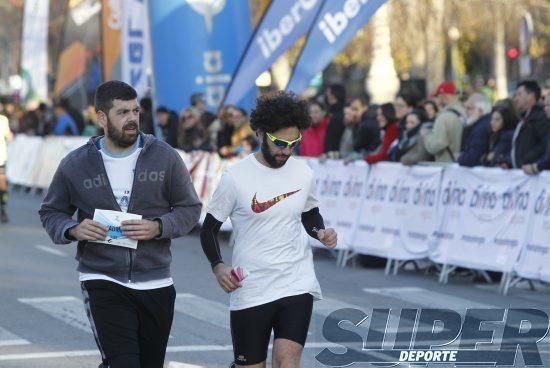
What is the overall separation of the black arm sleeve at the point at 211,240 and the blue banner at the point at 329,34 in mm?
10791

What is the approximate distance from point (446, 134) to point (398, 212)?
3.44 feet

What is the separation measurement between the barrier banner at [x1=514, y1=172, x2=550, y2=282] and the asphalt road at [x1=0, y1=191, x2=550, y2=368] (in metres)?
0.26

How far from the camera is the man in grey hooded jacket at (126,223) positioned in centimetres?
657

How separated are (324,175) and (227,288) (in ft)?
34.5

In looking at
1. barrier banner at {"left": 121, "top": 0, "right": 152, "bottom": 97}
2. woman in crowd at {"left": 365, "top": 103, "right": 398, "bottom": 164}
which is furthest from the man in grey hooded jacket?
barrier banner at {"left": 121, "top": 0, "right": 152, "bottom": 97}

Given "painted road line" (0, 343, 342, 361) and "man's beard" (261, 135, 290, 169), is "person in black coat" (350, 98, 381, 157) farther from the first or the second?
"man's beard" (261, 135, 290, 169)

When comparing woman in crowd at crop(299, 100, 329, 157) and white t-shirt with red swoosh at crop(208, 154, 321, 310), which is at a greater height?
white t-shirt with red swoosh at crop(208, 154, 321, 310)

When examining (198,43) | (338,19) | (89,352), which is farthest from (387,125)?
(198,43)

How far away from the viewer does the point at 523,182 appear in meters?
13.5

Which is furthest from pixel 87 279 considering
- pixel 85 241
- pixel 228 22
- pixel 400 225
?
pixel 228 22

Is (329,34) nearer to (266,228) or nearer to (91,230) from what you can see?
(266,228)

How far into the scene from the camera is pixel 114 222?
6.54 m

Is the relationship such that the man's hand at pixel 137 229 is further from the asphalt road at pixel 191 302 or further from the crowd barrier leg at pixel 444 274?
the crowd barrier leg at pixel 444 274

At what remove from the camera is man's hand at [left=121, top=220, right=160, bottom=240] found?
6.52 meters
